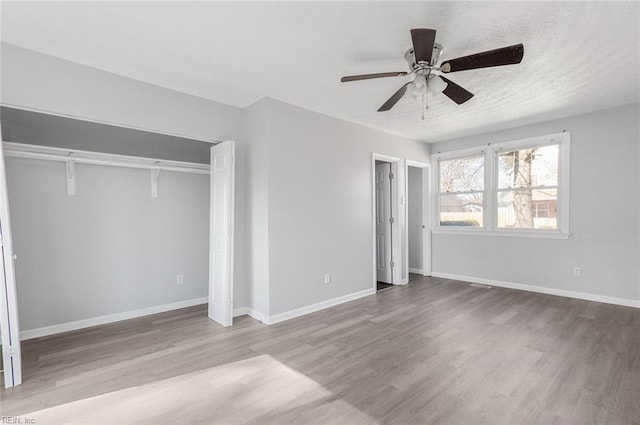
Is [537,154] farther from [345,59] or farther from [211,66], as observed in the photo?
[211,66]

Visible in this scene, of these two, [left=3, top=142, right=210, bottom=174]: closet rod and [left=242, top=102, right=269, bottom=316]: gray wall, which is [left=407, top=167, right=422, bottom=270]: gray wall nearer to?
[left=242, top=102, right=269, bottom=316]: gray wall

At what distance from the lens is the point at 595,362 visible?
253 cm

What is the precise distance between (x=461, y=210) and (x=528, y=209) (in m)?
1.06

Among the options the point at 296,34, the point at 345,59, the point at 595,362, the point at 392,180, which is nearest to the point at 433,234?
the point at 392,180

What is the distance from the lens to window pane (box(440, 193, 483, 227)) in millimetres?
5410

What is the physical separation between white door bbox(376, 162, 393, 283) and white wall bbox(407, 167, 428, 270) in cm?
106

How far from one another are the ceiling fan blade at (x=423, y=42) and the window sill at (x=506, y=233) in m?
3.85

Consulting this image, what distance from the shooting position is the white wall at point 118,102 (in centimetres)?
248

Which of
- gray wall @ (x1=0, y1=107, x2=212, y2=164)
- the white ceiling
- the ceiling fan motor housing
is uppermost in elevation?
the white ceiling

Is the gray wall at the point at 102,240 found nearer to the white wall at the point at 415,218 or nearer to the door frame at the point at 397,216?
the door frame at the point at 397,216

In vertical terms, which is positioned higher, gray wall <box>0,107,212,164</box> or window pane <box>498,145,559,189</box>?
gray wall <box>0,107,212,164</box>

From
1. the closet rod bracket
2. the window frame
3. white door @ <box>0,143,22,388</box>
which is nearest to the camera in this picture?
white door @ <box>0,143,22,388</box>

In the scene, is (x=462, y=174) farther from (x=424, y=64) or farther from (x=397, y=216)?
(x=424, y=64)

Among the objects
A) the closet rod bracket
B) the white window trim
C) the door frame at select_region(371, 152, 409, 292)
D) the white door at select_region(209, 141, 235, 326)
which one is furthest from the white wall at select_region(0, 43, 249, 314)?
the white window trim
